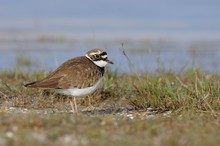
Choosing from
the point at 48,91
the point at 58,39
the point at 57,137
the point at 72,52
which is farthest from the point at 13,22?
the point at 57,137

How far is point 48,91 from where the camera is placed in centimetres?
920

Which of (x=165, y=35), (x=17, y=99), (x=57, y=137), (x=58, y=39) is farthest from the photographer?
(x=165, y=35)

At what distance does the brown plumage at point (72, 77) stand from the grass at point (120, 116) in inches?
14.2

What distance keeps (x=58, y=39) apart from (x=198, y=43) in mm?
4342

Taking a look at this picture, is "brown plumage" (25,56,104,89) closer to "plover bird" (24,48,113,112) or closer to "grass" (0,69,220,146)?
"plover bird" (24,48,113,112)

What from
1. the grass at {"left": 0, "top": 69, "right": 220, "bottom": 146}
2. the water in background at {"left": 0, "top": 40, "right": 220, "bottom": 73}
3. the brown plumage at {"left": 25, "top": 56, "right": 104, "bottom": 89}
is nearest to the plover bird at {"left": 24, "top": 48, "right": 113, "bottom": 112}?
the brown plumage at {"left": 25, "top": 56, "right": 104, "bottom": 89}

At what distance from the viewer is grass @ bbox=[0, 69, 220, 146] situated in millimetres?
5750

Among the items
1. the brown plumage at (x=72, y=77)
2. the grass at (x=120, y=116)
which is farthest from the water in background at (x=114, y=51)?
the brown plumage at (x=72, y=77)

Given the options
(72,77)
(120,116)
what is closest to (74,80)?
(72,77)

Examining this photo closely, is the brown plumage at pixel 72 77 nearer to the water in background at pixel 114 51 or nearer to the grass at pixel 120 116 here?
the grass at pixel 120 116

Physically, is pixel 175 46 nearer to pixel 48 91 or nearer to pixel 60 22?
pixel 60 22

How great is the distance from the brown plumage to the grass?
0.36m

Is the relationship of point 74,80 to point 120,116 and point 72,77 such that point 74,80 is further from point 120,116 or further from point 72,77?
point 120,116

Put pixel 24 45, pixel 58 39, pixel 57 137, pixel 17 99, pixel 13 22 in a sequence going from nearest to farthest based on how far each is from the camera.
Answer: pixel 57 137, pixel 17 99, pixel 24 45, pixel 58 39, pixel 13 22
